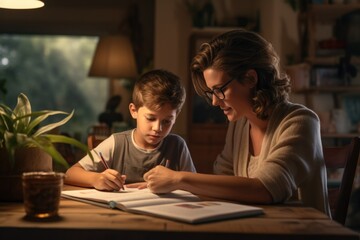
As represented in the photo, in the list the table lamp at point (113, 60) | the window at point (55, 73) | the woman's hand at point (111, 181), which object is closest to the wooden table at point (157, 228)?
the woman's hand at point (111, 181)

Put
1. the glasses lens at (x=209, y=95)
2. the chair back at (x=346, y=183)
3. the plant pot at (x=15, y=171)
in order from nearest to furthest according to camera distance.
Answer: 1. the plant pot at (x=15, y=171)
2. the chair back at (x=346, y=183)
3. the glasses lens at (x=209, y=95)

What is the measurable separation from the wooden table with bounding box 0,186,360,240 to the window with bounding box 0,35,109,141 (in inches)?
218

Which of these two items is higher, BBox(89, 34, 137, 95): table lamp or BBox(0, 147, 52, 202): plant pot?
BBox(89, 34, 137, 95): table lamp

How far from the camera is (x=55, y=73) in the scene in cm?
660

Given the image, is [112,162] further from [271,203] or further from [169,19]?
[169,19]

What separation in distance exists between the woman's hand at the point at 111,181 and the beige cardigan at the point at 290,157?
0.37 m

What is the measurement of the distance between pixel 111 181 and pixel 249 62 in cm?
55

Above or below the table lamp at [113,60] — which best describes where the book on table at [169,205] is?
below

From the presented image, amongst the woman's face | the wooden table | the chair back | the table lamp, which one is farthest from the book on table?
the table lamp

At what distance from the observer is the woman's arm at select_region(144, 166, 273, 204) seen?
4.31ft

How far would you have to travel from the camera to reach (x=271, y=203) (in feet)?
4.38

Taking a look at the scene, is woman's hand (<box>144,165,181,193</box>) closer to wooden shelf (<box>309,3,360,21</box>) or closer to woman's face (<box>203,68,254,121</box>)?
woman's face (<box>203,68,254,121</box>)

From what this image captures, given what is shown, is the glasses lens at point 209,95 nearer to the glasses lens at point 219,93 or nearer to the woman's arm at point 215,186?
the glasses lens at point 219,93

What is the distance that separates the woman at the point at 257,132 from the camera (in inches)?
52.4
